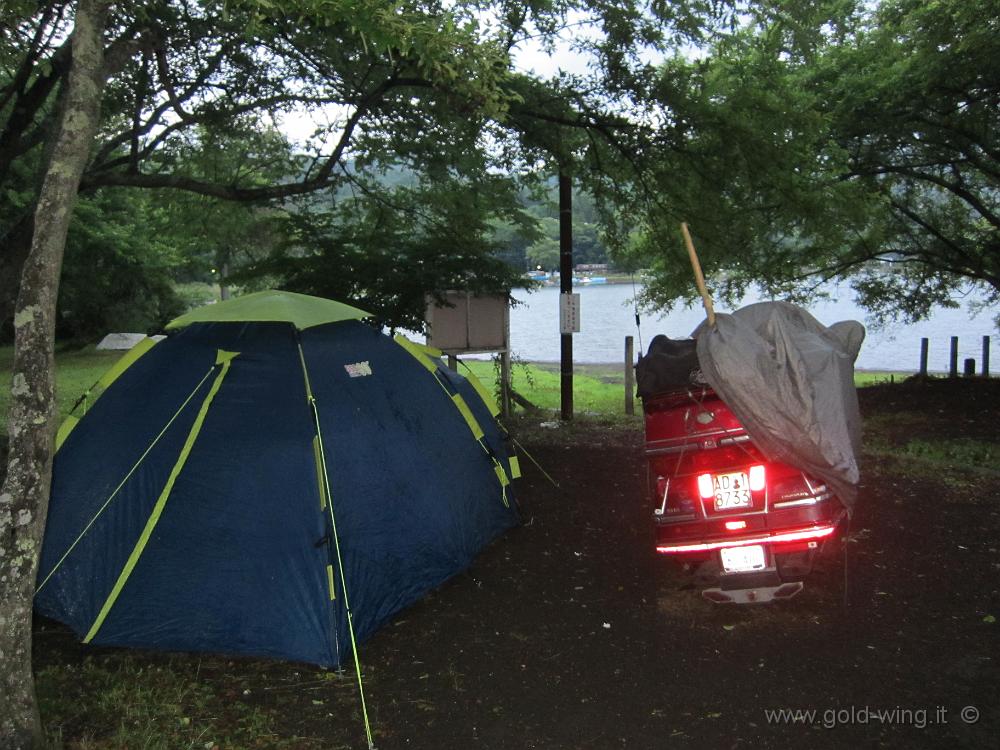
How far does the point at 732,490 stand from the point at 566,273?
631 cm

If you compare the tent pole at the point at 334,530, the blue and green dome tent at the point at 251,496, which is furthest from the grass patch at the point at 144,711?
the tent pole at the point at 334,530

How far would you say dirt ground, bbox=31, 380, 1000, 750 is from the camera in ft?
11.8

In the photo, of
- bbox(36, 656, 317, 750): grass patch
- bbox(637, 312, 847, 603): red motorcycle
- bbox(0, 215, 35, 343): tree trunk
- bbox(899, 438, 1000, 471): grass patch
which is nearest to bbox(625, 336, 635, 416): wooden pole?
bbox(899, 438, 1000, 471): grass patch

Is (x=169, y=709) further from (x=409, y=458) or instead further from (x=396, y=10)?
(x=396, y=10)

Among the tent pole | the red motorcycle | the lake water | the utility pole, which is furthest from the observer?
the lake water

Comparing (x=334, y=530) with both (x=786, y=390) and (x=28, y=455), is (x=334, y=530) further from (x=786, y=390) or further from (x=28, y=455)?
(x=786, y=390)

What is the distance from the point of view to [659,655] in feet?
14.1

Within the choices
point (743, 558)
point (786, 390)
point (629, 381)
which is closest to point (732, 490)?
point (743, 558)

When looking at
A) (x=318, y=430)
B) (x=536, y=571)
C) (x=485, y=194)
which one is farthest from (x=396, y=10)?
(x=485, y=194)

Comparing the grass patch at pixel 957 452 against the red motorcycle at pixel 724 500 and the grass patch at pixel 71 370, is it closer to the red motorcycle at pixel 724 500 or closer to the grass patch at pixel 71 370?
the red motorcycle at pixel 724 500

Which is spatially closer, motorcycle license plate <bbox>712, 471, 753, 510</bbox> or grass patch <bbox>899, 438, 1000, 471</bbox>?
motorcycle license plate <bbox>712, 471, 753, 510</bbox>

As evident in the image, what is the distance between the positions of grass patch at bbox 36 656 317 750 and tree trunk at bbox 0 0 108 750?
33 cm

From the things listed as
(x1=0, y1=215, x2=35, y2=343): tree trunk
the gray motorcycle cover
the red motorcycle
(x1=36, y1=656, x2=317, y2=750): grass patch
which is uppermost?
(x1=0, y1=215, x2=35, y2=343): tree trunk

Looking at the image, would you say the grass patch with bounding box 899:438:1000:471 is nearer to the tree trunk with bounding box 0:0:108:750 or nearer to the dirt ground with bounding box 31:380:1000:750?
the dirt ground with bounding box 31:380:1000:750
